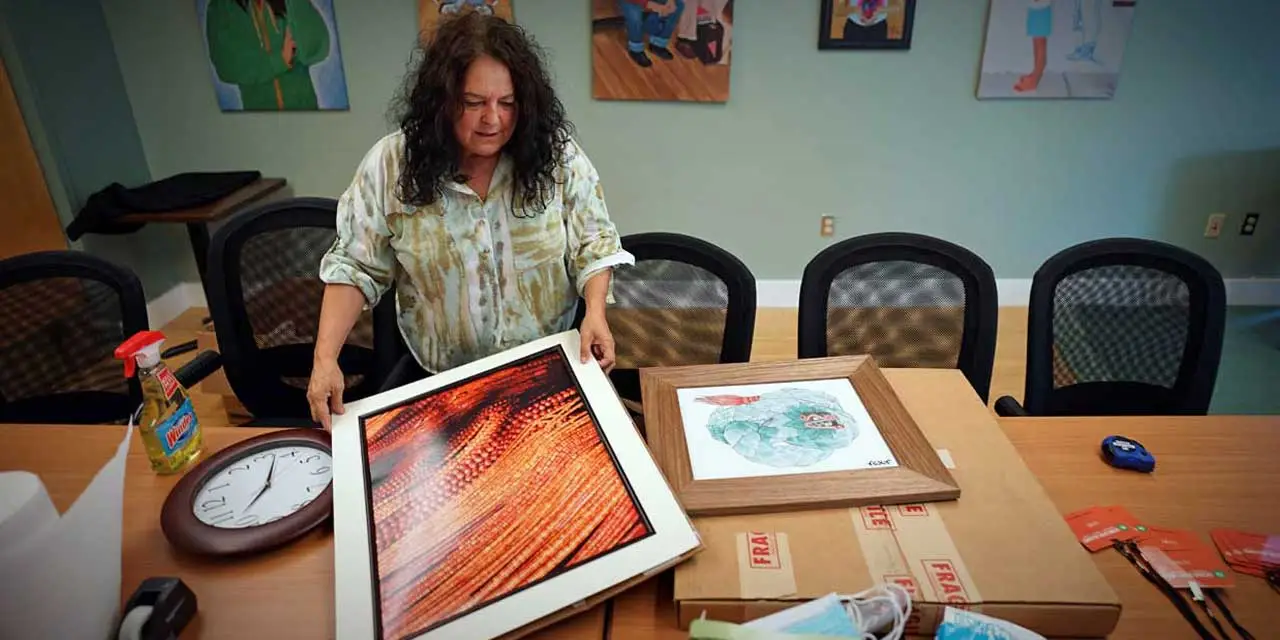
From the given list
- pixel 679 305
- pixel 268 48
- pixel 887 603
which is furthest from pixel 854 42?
pixel 887 603

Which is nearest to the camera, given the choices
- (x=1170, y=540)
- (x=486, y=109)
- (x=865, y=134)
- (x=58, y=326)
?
(x=1170, y=540)

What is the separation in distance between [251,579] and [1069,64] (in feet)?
10.7

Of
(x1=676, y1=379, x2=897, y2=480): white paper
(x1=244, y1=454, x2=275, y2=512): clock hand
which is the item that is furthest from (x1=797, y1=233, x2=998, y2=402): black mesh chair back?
(x1=244, y1=454, x2=275, y2=512): clock hand

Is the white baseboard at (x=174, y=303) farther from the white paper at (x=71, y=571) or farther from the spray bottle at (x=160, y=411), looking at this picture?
the white paper at (x=71, y=571)

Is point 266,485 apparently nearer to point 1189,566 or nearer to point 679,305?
point 679,305

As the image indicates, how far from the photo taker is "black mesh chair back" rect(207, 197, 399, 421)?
1.43 m

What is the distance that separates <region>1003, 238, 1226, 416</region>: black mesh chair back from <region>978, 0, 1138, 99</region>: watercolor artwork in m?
1.66

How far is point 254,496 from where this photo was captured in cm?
91

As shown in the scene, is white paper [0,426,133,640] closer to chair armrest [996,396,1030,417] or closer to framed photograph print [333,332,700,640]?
framed photograph print [333,332,700,640]

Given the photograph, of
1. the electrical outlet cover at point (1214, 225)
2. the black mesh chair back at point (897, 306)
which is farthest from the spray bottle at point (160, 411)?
the electrical outlet cover at point (1214, 225)

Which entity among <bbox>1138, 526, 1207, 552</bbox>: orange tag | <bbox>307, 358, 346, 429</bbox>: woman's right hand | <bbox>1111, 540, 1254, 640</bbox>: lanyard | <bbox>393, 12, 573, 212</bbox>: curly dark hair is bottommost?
<bbox>1111, 540, 1254, 640</bbox>: lanyard

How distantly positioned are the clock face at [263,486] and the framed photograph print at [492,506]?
0.18 feet

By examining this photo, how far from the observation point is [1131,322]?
1.37m

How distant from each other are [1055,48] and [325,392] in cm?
302
